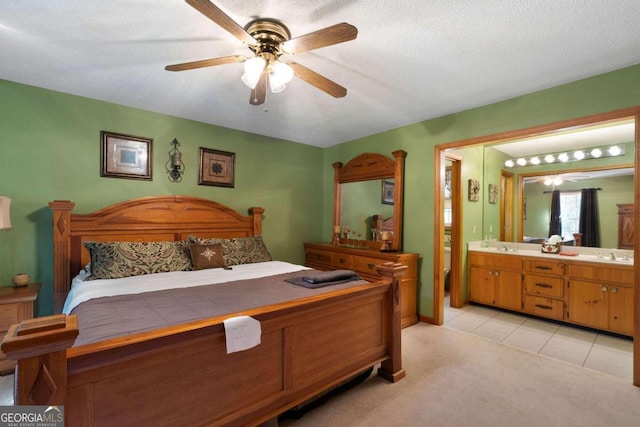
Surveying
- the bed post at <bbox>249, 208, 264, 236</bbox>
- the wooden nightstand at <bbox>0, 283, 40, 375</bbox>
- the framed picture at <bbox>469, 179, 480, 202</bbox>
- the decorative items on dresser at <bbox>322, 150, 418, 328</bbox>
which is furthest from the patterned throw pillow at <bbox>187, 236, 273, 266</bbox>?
the framed picture at <bbox>469, 179, 480, 202</bbox>

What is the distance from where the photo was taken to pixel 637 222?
2.20 metres

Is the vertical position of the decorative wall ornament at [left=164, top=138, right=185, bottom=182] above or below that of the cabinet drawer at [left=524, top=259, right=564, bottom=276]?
above

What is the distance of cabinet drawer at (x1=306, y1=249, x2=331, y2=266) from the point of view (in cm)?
413

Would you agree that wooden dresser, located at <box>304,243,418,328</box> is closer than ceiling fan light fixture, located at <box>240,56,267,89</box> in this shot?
No

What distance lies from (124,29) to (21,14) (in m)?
0.54

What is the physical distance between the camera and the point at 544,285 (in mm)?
3498

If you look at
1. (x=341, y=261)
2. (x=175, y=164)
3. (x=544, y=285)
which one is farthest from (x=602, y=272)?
(x=175, y=164)

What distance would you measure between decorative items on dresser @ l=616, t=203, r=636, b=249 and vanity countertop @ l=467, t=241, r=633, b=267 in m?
0.08

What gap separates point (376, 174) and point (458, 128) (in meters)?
1.22

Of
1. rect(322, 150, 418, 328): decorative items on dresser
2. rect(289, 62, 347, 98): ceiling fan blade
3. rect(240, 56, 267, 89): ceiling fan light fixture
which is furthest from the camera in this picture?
rect(322, 150, 418, 328): decorative items on dresser

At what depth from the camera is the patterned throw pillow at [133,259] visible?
2.44 metres

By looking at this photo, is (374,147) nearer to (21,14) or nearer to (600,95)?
(600,95)

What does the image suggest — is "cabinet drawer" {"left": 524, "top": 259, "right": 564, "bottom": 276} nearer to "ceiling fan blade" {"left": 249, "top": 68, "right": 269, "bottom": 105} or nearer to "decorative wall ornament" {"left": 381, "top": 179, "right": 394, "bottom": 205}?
"decorative wall ornament" {"left": 381, "top": 179, "right": 394, "bottom": 205}

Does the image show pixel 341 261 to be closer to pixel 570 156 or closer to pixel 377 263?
pixel 377 263
